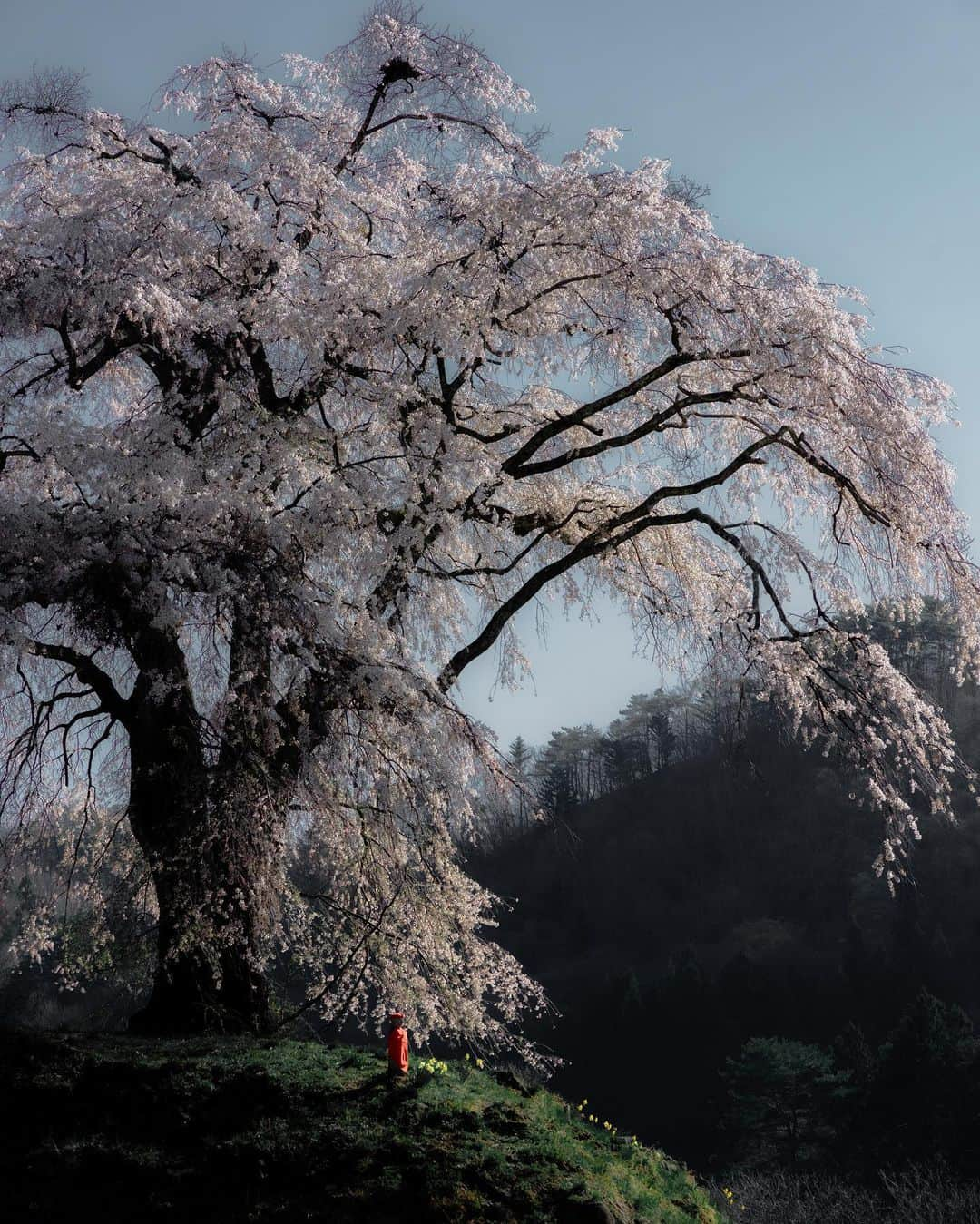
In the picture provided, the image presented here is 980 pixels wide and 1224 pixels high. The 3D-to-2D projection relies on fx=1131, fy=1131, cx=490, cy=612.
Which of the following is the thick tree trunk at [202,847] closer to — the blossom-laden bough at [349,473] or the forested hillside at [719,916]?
the blossom-laden bough at [349,473]

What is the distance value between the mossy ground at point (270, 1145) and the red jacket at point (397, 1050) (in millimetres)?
122

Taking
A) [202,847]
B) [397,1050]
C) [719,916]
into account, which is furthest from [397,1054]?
[719,916]

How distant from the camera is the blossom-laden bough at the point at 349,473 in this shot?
7.09m

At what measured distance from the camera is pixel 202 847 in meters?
6.56

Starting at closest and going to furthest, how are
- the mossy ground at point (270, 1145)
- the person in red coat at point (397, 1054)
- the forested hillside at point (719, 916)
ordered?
the mossy ground at point (270, 1145)
the person in red coat at point (397, 1054)
the forested hillside at point (719, 916)

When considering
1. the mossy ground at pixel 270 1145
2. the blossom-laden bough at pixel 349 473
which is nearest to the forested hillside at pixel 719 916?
the blossom-laden bough at pixel 349 473

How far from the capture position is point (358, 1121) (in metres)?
5.97

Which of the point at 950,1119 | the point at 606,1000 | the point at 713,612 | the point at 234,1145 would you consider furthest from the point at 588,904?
the point at 234,1145

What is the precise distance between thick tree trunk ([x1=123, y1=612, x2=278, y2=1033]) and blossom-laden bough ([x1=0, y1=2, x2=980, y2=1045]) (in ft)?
0.09

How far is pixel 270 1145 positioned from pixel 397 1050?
1195mm

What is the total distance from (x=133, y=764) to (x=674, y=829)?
62.1m

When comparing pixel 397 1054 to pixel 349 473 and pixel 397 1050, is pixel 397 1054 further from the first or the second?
pixel 349 473

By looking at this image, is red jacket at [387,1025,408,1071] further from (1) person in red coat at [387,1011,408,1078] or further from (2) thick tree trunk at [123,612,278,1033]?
(2) thick tree trunk at [123,612,278,1033]

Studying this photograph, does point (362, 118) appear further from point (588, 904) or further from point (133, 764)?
point (588, 904)
